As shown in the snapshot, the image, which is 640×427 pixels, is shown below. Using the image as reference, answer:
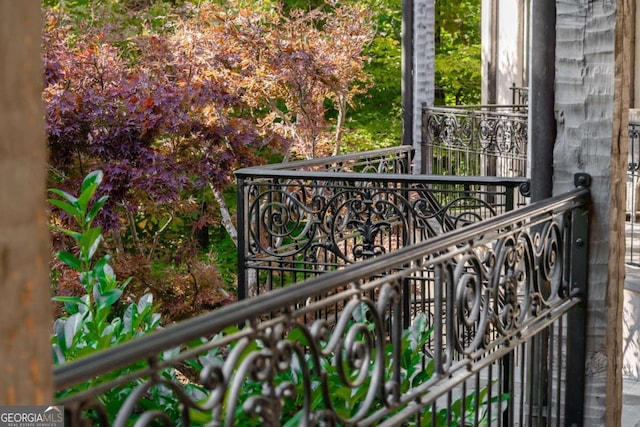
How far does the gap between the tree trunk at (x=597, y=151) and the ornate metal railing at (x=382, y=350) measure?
6cm

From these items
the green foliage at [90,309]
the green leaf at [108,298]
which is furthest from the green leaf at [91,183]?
the green leaf at [108,298]

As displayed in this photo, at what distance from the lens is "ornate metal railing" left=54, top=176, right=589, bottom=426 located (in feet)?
6.99

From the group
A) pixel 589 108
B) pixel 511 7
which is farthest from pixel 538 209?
pixel 511 7

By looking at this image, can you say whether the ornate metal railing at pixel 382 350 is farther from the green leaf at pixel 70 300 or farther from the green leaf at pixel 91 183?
the green leaf at pixel 91 183

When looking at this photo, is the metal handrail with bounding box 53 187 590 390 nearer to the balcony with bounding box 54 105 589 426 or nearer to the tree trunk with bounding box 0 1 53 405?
the balcony with bounding box 54 105 589 426

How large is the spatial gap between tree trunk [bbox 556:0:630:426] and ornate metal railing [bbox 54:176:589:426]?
6 centimetres

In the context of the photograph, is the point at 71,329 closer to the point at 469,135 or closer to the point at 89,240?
the point at 89,240

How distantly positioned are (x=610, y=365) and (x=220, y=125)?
6.80 meters

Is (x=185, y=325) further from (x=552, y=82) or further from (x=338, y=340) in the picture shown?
(x=552, y=82)

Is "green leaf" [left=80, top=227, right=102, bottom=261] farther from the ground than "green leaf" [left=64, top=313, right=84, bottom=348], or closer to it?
farther from the ground

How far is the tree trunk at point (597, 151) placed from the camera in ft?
14.4

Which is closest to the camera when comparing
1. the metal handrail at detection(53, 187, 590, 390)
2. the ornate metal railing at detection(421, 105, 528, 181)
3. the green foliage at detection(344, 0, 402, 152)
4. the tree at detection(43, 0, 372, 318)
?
the metal handrail at detection(53, 187, 590, 390)

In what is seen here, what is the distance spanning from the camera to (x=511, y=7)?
15.7m

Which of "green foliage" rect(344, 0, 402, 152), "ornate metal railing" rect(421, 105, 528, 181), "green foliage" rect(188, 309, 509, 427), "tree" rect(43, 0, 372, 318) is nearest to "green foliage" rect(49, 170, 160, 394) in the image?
"green foliage" rect(188, 309, 509, 427)
